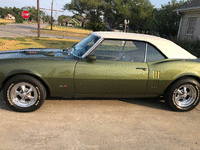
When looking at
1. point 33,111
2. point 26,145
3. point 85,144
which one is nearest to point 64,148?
point 85,144

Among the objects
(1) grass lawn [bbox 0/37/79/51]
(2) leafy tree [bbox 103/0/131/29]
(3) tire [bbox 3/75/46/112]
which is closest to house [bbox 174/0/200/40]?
(1) grass lawn [bbox 0/37/79/51]

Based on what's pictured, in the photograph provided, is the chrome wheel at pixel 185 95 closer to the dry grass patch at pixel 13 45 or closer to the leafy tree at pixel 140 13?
the dry grass patch at pixel 13 45

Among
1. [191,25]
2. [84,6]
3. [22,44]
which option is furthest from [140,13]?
[22,44]

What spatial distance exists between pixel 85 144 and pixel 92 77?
1.20 metres

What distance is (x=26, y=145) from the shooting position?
2406 mm

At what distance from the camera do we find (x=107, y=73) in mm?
3328

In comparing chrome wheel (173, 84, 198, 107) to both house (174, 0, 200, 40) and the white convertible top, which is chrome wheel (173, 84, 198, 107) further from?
house (174, 0, 200, 40)

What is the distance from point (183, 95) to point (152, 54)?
3.42ft

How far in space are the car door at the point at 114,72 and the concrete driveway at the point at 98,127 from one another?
1.24 feet

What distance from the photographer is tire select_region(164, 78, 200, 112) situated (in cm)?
360

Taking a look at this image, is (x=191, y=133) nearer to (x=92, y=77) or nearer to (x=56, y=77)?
(x=92, y=77)

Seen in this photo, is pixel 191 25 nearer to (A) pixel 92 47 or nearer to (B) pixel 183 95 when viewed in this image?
(B) pixel 183 95

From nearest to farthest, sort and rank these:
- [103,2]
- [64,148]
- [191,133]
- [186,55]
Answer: [64,148] < [191,133] < [186,55] < [103,2]

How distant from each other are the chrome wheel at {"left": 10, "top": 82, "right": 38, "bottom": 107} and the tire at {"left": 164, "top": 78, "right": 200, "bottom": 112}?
2.52 m
